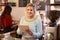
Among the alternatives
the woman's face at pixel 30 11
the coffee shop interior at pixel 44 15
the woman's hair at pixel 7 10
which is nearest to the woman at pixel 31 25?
the woman's face at pixel 30 11

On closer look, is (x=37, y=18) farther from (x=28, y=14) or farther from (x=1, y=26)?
(x=1, y=26)

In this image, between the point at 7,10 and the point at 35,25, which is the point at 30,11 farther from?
the point at 7,10

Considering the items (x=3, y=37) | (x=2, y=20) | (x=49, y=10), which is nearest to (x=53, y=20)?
(x=49, y=10)

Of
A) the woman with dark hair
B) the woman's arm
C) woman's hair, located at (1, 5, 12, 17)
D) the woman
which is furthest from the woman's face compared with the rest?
woman's hair, located at (1, 5, 12, 17)

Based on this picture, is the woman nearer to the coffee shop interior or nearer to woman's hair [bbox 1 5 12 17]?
the coffee shop interior

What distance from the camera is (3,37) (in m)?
2.97

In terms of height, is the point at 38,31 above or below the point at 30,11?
below

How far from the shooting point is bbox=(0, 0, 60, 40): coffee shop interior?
208 centimetres

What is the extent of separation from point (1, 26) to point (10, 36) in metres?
0.75

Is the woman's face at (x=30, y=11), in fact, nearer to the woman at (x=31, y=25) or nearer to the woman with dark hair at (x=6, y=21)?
the woman at (x=31, y=25)

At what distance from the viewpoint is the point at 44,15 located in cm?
310

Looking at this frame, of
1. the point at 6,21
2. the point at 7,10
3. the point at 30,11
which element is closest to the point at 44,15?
the point at 30,11

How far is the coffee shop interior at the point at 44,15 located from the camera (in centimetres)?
208

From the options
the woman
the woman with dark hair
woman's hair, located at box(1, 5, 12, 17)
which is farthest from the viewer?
woman's hair, located at box(1, 5, 12, 17)
